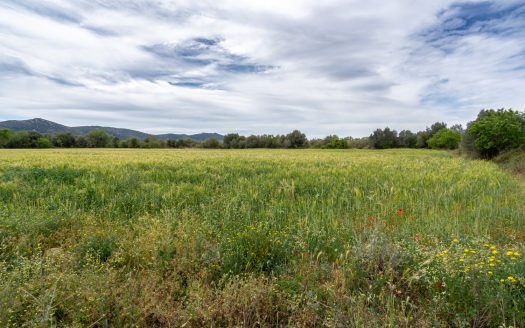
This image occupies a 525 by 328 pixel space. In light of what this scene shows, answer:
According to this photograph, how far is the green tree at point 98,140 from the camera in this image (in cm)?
9569

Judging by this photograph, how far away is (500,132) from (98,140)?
111012mm

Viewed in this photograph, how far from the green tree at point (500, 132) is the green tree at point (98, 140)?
352 ft

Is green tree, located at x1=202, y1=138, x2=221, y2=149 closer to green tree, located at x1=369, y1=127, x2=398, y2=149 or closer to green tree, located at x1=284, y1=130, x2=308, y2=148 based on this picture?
green tree, located at x1=284, y1=130, x2=308, y2=148

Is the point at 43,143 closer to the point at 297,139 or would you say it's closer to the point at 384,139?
the point at 297,139

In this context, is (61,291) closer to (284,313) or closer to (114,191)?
(284,313)

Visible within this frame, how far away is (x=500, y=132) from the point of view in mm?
27484

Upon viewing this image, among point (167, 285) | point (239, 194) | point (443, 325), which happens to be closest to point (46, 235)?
point (167, 285)

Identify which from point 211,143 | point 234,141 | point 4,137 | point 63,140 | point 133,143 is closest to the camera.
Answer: point 4,137

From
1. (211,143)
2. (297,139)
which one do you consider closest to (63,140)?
(211,143)

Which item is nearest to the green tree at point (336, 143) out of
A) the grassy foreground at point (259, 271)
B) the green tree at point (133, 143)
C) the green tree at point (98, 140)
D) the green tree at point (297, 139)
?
the green tree at point (297, 139)

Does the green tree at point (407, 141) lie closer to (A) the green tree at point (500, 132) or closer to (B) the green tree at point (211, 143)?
(B) the green tree at point (211, 143)

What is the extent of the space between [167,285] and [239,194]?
159 inches

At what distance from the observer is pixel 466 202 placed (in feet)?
23.0

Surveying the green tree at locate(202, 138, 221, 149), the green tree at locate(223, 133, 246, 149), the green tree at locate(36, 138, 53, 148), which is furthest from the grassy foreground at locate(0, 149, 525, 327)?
the green tree at locate(36, 138, 53, 148)
